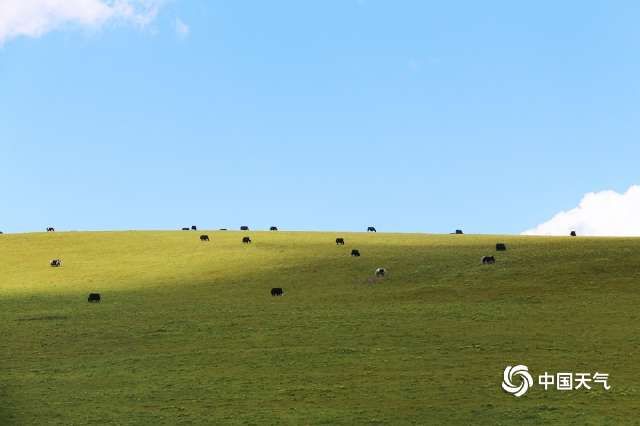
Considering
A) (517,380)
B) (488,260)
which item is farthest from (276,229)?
(517,380)

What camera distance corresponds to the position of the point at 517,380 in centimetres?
2816

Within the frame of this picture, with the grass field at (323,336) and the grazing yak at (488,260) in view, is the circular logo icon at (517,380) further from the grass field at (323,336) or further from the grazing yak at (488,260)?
the grazing yak at (488,260)

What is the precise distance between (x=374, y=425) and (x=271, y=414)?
2.84 metres

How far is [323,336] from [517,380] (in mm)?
8960

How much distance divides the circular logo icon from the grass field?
403 millimetres

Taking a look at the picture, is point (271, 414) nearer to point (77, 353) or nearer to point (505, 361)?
point (505, 361)

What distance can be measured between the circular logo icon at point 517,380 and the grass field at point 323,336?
403mm

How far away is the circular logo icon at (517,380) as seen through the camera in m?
27.3

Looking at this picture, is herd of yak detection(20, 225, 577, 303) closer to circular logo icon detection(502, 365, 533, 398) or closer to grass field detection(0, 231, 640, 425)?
grass field detection(0, 231, 640, 425)

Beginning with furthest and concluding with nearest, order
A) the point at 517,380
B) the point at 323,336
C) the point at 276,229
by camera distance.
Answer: the point at 276,229, the point at 323,336, the point at 517,380

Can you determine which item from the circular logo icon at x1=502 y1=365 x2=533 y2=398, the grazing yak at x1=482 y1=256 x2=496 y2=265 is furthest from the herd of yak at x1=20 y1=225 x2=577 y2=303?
the circular logo icon at x1=502 y1=365 x2=533 y2=398

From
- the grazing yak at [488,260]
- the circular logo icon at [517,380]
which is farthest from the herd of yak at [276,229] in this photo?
the circular logo icon at [517,380]

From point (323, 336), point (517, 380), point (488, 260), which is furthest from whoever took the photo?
point (488, 260)

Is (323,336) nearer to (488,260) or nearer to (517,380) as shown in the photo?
(517,380)
